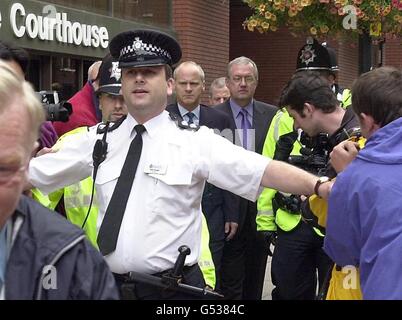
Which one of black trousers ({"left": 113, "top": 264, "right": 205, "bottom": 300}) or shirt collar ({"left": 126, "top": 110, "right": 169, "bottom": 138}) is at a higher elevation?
shirt collar ({"left": 126, "top": 110, "right": 169, "bottom": 138})

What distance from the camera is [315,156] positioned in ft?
14.6

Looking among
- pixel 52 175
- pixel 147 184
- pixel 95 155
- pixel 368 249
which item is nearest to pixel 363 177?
pixel 368 249

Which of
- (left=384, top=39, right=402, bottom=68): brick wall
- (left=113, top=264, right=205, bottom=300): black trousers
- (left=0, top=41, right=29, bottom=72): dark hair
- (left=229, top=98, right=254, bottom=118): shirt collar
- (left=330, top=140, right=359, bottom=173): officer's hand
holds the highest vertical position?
(left=384, top=39, right=402, bottom=68): brick wall

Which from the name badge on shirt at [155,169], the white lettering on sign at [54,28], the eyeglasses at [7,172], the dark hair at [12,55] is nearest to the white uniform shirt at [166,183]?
the name badge on shirt at [155,169]

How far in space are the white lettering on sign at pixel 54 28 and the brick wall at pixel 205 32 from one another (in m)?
2.09

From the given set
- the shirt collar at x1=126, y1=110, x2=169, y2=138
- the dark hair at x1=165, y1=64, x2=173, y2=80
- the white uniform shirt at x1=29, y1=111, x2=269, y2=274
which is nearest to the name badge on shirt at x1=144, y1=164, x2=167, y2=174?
the white uniform shirt at x1=29, y1=111, x2=269, y2=274

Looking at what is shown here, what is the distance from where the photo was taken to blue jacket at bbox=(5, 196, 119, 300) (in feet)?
5.96

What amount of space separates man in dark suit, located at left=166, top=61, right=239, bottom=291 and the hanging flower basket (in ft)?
4.01

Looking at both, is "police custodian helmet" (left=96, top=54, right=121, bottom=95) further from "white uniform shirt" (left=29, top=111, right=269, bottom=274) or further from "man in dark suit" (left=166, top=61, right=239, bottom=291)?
"man in dark suit" (left=166, top=61, right=239, bottom=291)

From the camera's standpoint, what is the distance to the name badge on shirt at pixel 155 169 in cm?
344

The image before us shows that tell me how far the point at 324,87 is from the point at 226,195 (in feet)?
5.29

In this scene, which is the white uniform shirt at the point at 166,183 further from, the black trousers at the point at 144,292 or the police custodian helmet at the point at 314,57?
the police custodian helmet at the point at 314,57

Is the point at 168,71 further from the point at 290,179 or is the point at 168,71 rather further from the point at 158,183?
the point at 290,179

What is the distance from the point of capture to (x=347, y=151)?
337 cm
